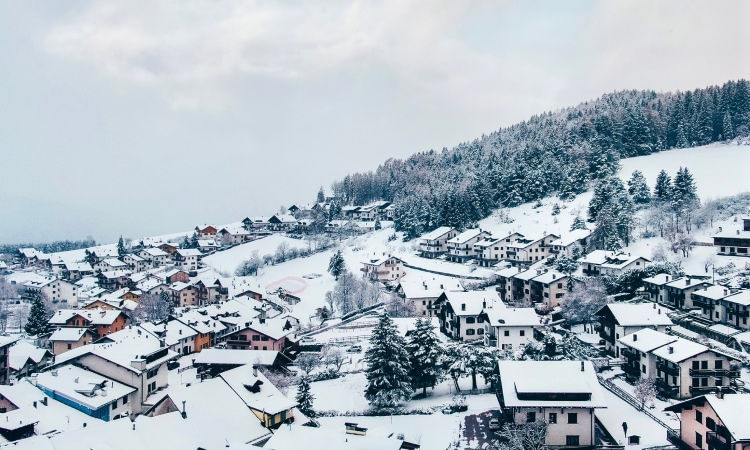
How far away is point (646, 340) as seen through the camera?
36.5m

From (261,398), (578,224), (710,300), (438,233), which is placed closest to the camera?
(261,398)

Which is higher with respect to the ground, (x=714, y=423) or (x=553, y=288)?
(x=553, y=288)

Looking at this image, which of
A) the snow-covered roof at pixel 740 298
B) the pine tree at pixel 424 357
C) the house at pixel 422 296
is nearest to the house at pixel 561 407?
the pine tree at pixel 424 357

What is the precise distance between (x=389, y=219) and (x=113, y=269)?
182 feet

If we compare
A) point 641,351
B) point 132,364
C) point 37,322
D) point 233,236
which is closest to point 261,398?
point 132,364

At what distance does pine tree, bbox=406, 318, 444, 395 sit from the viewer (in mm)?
35719

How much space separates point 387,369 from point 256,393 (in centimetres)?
877

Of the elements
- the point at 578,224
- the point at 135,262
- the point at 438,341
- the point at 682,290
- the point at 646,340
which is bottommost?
the point at 646,340

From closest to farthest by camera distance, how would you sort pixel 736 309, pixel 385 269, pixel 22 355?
pixel 736 309
pixel 22 355
pixel 385 269

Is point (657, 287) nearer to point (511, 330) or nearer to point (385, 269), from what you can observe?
point (511, 330)

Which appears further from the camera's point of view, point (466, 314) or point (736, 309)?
point (466, 314)

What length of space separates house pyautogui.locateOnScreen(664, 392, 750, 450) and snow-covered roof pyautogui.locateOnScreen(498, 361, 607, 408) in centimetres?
370

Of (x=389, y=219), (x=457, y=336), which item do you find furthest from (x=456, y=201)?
(x=457, y=336)

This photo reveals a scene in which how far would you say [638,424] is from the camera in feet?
96.2
